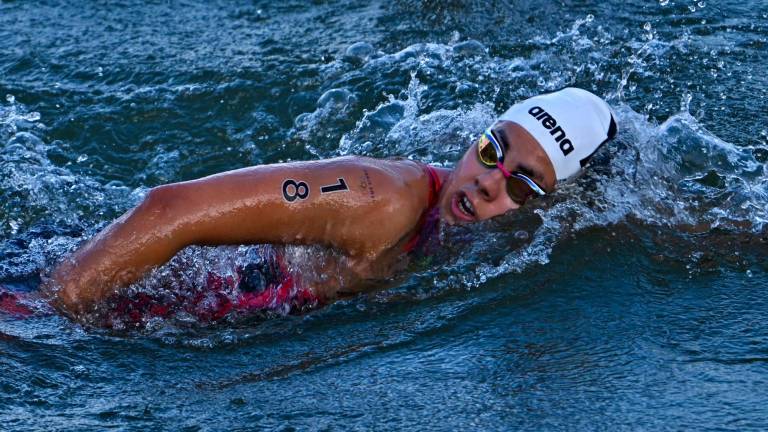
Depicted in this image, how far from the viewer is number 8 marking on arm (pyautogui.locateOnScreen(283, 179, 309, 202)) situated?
422 centimetres

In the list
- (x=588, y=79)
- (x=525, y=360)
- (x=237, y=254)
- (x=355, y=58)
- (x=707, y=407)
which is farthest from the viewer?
(x=355, y=58)

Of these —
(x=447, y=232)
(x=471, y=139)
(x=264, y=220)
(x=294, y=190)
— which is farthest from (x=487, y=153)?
(x=471, y=139)

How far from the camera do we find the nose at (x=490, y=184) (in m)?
4.84

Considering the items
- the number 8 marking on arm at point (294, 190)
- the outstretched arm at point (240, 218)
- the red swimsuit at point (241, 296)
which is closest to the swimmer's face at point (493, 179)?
the red swimsuit at point (241, 296)

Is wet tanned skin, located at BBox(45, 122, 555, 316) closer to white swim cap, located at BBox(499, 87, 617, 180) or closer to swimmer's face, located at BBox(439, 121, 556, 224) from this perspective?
swimmer's face, located at BBox(439, 121, 556, 224)

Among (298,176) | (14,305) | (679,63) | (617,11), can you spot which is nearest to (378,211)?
(298,176)

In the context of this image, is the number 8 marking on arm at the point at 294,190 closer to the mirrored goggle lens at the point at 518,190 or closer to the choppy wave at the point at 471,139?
the choppy wave at the point at 471,139

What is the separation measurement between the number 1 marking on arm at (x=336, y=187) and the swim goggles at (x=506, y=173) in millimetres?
853

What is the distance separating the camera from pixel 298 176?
4.28m

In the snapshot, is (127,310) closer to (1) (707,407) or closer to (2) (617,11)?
(1) (707,407)

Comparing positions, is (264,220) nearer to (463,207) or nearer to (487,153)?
(463,207)

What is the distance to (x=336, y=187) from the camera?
4.33m

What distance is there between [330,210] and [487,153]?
961 millimetres

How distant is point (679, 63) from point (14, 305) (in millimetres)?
4921
